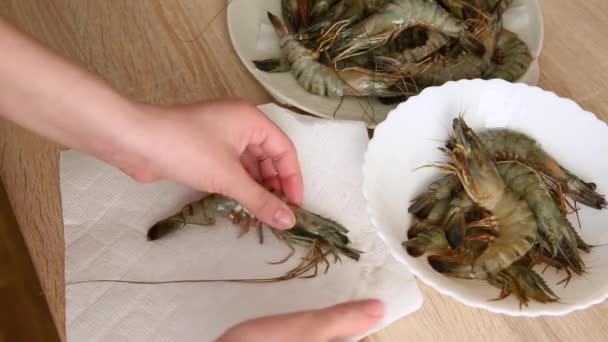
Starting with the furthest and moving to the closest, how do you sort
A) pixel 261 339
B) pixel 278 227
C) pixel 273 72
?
pixel 273 72 → pixel 278 227 → pixel 261 339

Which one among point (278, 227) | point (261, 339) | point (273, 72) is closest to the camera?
point (261, 339)

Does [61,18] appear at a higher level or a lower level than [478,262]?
higher

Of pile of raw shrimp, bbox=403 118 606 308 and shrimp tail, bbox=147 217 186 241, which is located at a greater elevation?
shrimp tail, bbox=147 217 186 241

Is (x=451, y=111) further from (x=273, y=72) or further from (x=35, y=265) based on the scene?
(x=35, y=265)

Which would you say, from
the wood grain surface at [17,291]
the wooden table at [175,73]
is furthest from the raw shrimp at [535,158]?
the wood grain surface at [17,291]

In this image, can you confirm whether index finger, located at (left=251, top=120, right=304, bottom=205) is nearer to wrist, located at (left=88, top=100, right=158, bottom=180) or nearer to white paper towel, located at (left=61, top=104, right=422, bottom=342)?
white paper towel, located at (left=61, top=104, right=422, bottom=342)

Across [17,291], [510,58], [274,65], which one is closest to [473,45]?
[510,58]

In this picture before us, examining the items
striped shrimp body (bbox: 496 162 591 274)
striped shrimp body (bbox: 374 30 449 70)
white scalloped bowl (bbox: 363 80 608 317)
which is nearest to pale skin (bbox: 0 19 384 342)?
white scalloped bowl (bbox: 363 80 608 317)

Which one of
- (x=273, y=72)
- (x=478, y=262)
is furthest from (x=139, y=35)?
(x=478, y=262)
